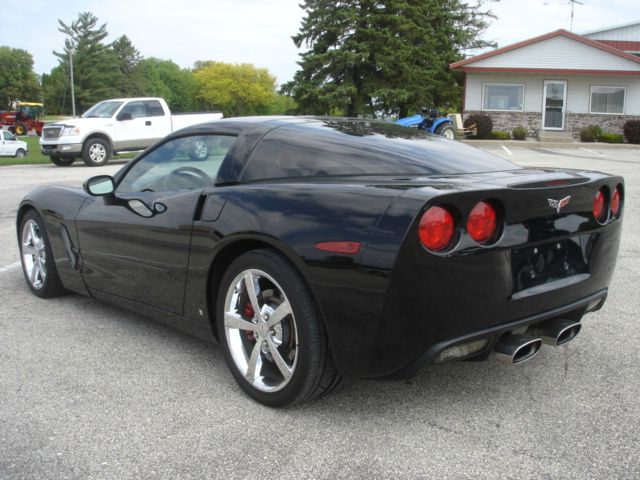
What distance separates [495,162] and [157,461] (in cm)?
230

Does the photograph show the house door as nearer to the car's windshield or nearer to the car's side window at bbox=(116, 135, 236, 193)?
the car's windshield

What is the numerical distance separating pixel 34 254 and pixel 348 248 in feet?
10.6

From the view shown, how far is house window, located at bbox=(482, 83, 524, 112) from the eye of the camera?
2995 cm

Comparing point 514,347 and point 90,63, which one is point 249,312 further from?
point 90,63

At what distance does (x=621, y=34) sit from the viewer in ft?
141

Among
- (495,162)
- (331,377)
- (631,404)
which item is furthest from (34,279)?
(631,404)

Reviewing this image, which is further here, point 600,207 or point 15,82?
point 15,82

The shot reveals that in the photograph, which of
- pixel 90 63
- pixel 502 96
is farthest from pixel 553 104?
pixel 90 63

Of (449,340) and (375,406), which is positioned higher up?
(449,340)

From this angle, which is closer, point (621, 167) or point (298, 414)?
point (298, 414)

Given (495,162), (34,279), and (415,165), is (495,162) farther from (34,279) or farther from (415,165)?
(34,279)

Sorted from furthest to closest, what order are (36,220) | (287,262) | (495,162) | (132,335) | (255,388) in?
(36,220) → (132,335) → (495,162) → (255,388) → (287,262)

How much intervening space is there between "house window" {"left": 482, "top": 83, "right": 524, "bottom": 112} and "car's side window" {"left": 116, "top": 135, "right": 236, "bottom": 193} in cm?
2814

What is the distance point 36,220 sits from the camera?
4.78 meters
